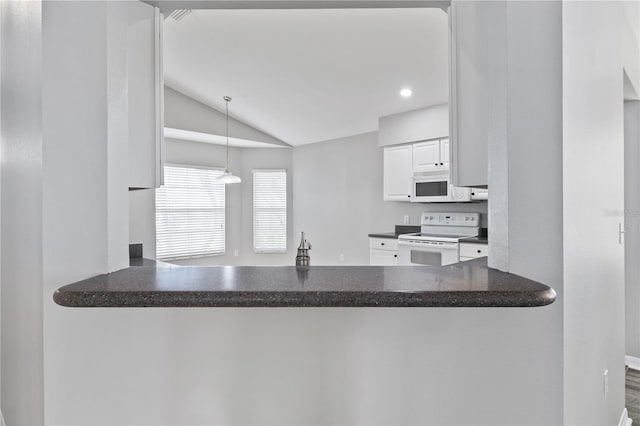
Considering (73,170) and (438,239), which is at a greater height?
(73,170)

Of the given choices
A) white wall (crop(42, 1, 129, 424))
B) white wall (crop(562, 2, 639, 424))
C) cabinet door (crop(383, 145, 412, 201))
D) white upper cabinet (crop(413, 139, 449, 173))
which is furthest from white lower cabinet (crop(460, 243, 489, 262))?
white wall (crop(42, 1, 129, 424))

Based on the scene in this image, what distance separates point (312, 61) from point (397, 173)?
6.32 feet

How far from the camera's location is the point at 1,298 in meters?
1.37

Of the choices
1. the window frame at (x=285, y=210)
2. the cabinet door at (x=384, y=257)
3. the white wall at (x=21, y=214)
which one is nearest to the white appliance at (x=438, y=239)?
the cabinet door at (x=384, y=257)

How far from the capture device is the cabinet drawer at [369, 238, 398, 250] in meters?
4.85

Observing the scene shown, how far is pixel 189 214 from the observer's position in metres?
6.20

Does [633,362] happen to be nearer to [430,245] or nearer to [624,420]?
[624,420]

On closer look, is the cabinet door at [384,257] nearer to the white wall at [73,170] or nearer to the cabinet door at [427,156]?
the cabinet door at [427,156]

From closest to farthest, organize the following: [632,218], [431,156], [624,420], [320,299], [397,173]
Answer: [320,299] → [624,420] → [632,218] → [431,156] → [397,173]

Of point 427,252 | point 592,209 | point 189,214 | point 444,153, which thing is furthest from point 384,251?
point 592,209

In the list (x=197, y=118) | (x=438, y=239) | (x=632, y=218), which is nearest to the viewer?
(x=632, y=218)

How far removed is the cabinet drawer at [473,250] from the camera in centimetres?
368

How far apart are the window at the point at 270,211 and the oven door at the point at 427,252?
9.03ft

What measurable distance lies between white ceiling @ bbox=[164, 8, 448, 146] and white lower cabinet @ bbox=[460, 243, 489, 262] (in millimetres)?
1670
